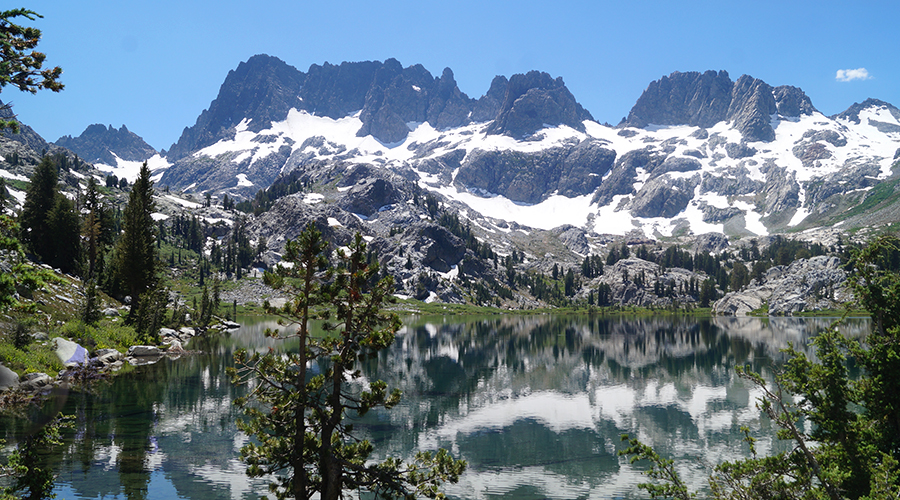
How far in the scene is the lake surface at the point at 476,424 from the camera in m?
29.0

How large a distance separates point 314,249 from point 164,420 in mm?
32732

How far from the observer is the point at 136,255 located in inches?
2982

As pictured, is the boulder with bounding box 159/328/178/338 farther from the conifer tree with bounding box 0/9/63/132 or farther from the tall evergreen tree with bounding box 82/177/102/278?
the conifer tree with bounding box 0/9/63/132

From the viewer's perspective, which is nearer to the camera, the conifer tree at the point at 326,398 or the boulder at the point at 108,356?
the conifer tree at the point at 326,398

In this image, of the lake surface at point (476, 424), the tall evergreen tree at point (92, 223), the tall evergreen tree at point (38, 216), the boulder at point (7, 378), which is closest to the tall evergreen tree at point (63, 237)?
the tall evergreen tree at point (38, 216)

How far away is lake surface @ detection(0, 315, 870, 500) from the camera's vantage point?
1144 inches

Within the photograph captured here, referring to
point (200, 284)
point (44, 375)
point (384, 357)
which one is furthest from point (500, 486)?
point (200, 284)

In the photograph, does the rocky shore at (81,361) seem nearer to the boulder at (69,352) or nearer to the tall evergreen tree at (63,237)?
the boulder at (69,352)

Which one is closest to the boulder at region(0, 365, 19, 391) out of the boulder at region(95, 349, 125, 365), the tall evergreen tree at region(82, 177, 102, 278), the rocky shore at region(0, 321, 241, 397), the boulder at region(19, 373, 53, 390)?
the rocky shore at region(0, 321, 241, 397)

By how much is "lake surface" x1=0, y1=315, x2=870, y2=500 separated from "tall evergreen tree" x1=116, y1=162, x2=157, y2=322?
13.4m

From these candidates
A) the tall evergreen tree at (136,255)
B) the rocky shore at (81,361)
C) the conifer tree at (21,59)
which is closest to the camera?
the conifer tree at (21,59)

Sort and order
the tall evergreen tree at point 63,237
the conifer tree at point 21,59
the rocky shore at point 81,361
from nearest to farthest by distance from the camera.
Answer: the conifer tree at point 21,59 < the rocky shore at point 81,361 < the tall evergreen tree at point 63,237

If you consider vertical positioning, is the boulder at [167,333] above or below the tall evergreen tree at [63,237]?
below

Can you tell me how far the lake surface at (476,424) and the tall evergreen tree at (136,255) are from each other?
1344cm
